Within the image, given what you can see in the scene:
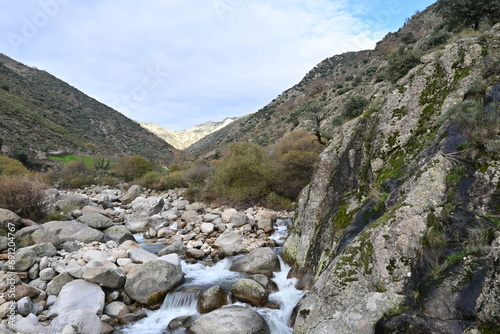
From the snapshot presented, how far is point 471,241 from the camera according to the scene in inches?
143

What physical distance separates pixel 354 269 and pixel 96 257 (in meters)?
9.09

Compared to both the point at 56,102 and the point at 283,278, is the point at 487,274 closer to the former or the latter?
the point at 283,278

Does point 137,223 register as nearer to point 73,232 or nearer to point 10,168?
point 73,232

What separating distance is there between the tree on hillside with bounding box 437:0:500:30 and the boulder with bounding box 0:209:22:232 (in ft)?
62.6

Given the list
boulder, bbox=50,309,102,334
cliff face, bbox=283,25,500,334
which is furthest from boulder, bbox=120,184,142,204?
cliff face, bbox=283,25,500,334

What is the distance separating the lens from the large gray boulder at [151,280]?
8227mm

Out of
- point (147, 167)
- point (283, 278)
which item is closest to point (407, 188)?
point (283, 278)

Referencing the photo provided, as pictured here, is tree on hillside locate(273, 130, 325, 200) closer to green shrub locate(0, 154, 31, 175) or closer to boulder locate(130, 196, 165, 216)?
boulder locate(130, 196, 165, 216)

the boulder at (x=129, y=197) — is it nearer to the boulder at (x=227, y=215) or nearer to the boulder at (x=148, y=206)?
the boulder at (x=148, y=206)

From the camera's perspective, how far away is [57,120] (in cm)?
5800

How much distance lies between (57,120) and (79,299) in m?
63.6

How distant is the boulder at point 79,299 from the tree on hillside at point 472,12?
1573cm

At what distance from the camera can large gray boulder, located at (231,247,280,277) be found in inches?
377

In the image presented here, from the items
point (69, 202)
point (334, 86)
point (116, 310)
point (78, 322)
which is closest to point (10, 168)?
point (69, 202)
